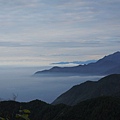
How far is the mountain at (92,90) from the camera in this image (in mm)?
167200

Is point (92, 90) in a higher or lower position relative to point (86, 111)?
lower

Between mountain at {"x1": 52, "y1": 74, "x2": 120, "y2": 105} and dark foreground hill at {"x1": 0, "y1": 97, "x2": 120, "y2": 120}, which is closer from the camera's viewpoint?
dark foreground hill at {"x1": 0, "y1": 97, "x2": 120, "y2": 120}

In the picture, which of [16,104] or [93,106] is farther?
[16,104]

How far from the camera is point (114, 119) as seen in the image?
60.7m

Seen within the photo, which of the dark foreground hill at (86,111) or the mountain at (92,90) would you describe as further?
the mountain at (92,90)

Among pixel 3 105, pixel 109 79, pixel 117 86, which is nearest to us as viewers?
pixel 3 105

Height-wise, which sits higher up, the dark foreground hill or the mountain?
the dark foreground hill

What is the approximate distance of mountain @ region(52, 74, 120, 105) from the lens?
167200 mm

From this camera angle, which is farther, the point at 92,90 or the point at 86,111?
the point at 92,90

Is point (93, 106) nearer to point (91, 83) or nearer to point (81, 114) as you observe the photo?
point (81, 114)

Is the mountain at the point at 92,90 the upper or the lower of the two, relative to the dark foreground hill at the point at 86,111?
lower

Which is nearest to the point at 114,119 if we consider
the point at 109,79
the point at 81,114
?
the point at 81,114

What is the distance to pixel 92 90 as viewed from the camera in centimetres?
17888

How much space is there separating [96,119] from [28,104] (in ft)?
136
